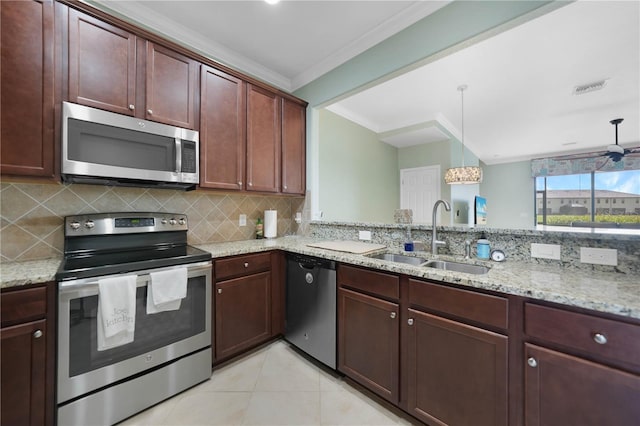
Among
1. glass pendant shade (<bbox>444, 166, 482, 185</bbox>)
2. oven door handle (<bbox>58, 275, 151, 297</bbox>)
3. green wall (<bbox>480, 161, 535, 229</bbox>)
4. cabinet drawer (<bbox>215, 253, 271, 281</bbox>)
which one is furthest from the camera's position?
green wall (<bbox>480, 161, 535, 229</bbox>)

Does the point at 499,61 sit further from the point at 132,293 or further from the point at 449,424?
the point at 132,293

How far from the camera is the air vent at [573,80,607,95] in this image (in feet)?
10.4

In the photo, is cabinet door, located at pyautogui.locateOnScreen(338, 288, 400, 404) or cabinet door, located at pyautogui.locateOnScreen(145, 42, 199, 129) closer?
cabinet door, located at pyautogui.locateOnScreen(338, 288, 400, 404)

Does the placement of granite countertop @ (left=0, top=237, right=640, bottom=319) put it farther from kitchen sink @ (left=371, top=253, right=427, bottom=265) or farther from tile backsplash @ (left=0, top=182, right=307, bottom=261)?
kitchen sink @ (left=371, top=253, right=427, bottom=265)

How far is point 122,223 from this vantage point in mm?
1799

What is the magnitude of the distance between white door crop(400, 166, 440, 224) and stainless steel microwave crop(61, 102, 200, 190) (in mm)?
4612

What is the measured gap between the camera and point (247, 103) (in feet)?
7.64

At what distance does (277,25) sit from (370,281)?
220cm

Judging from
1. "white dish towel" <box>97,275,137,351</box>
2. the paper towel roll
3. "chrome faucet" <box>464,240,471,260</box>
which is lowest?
"white dish towel" <box>97,275,137,351</box>

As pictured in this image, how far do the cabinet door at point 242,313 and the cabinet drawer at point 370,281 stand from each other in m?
0.77

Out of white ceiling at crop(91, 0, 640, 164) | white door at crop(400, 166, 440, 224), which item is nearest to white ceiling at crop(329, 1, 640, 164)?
white ceiling at crop(91, 0, 640, 164)

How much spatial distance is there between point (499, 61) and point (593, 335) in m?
2.88

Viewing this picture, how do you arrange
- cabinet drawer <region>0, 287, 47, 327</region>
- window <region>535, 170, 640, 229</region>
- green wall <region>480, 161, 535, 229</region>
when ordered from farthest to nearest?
green wall <region>480, 161, 535, 229</region>, window <region>535, 170, 640, 229</region>, cabinet drawer <region>0, 287, 47, 327</region>

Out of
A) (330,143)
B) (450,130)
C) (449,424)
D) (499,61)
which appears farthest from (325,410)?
(450,130)
